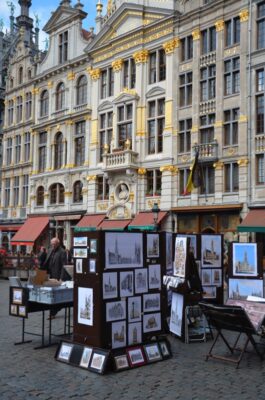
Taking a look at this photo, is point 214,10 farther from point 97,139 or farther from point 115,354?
point 115,354

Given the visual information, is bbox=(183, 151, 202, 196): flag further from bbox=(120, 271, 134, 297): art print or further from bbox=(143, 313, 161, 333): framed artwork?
bbox=(120, 271, 134, 297): art print

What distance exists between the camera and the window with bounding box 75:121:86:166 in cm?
3458

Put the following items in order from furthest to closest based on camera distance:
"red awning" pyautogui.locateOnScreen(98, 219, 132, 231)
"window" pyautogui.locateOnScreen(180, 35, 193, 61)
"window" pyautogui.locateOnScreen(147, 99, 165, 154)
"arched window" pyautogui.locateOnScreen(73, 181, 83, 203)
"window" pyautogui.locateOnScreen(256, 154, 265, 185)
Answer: "arched window" pyautogui.locateOnScreen(73, 181, 83, 203)
"red awning" pyautogui.locateOnScreen(98, 219, 132, 231)
"window" pyautogui.locateOnScreen(147, 99, 165, 154)
"window" pyautogui.locateOnScreen(180, 35, 193, 61)
"window" pyautogui.locateOnScreen(256, 154, 265, 185)

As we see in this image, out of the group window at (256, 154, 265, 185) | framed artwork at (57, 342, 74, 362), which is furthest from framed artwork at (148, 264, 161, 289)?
window at (256, 154, 265, 185)

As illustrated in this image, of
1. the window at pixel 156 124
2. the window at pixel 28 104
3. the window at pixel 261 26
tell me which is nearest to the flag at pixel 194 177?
the window at pixel 156 124

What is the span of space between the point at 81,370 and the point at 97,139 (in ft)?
84.2

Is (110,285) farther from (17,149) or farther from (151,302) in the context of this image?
(17,149)

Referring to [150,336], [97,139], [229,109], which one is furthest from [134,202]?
[150,336]

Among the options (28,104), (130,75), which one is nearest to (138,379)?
(130,75)

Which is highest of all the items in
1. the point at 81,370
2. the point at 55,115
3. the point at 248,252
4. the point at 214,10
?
the point at 214,10

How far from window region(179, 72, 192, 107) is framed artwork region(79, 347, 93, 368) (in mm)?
21513

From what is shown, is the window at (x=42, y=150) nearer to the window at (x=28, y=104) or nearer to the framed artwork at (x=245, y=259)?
the window at (x=28, y=104)

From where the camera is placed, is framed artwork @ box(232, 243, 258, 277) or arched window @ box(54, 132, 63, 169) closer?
framed artwork @ box(232, 243, 258, 277)

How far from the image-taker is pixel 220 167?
1027 inches
